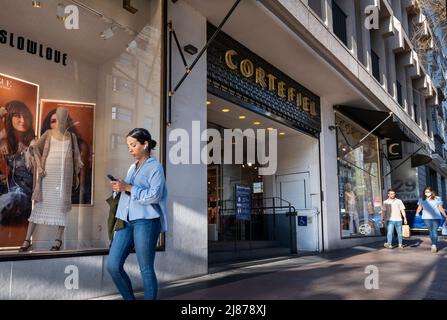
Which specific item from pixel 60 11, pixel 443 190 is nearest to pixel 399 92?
pixel 60 11

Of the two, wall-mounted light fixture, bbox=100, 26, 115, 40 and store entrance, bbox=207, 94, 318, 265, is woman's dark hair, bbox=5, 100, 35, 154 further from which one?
store entrance, bbox=207, 94, 318, 265

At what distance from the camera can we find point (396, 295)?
17.3 ft

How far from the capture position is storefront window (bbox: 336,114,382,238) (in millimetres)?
14188

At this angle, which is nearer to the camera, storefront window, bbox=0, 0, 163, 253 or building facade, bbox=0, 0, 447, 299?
storefront window, bbox=0, 0, 163, 253

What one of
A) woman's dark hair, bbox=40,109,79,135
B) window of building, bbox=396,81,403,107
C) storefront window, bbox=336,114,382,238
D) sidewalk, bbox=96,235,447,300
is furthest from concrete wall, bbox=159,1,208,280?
window of building, bbox=396,81,403,107

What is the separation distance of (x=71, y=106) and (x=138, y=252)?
3.92 m

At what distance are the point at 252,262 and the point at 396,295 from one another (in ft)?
13.6

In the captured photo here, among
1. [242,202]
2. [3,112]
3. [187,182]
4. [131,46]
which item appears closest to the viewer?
[3,112]

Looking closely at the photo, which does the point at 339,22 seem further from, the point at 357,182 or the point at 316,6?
the point at 357,182

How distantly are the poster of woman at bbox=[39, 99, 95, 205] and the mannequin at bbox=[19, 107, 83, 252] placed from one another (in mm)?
65

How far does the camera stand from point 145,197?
3725 millimetres

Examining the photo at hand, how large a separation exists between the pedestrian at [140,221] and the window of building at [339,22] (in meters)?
10.1
